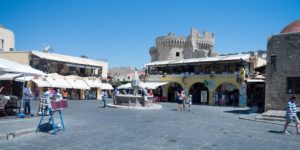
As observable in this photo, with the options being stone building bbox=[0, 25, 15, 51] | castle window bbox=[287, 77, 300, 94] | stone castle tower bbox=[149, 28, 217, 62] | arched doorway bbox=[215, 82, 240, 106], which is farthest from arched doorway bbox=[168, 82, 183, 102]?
stone building bbox=[0, 25, 15, 51]

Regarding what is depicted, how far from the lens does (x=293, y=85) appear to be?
1831 centimetres

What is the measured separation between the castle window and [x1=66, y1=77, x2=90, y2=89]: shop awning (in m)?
25.6

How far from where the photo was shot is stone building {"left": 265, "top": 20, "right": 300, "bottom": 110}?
18219 mm

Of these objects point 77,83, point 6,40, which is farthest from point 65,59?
point 6,40

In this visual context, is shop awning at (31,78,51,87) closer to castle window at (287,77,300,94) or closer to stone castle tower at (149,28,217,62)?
castle window at (287,77,300,94)

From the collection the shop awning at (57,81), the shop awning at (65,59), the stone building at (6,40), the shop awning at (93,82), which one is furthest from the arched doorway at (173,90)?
the stone building at (6,40)

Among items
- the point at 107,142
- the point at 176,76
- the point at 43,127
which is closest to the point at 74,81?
the point at 176,76

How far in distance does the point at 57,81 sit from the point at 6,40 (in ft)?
42.8

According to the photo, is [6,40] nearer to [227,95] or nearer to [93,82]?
[93,82]

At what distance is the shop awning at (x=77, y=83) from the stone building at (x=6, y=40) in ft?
33.5

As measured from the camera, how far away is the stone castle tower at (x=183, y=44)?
55781 mm

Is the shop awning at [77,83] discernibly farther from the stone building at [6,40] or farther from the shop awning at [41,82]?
the stone building at [6,40]

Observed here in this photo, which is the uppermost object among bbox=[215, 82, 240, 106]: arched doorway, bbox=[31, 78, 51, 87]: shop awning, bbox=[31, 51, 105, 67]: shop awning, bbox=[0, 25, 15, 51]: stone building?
bbox=[0, 25, 15, 51]: stone building

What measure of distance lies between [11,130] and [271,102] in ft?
51.9
